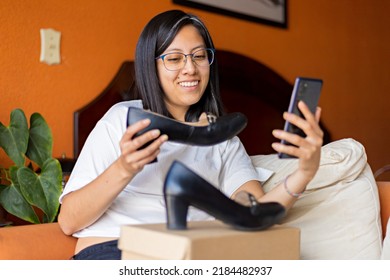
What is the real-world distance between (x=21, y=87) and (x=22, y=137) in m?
0.25

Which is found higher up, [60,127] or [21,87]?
[21,87]

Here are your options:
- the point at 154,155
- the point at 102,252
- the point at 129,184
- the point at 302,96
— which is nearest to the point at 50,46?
the point at 129,184

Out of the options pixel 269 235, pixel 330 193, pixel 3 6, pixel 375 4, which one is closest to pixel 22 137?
pixel 3 6

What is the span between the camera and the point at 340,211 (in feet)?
4.42

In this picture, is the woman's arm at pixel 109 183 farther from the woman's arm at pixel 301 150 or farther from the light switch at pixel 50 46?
the light switch at pixel 50 46

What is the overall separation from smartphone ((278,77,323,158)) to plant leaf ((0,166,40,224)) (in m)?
0.92

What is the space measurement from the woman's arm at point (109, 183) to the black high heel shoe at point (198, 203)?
0.36 feet

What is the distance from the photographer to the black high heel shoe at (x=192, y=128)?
995 mm

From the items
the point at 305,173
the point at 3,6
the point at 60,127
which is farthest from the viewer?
the point at 60,127

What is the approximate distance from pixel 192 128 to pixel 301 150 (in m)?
0.20
